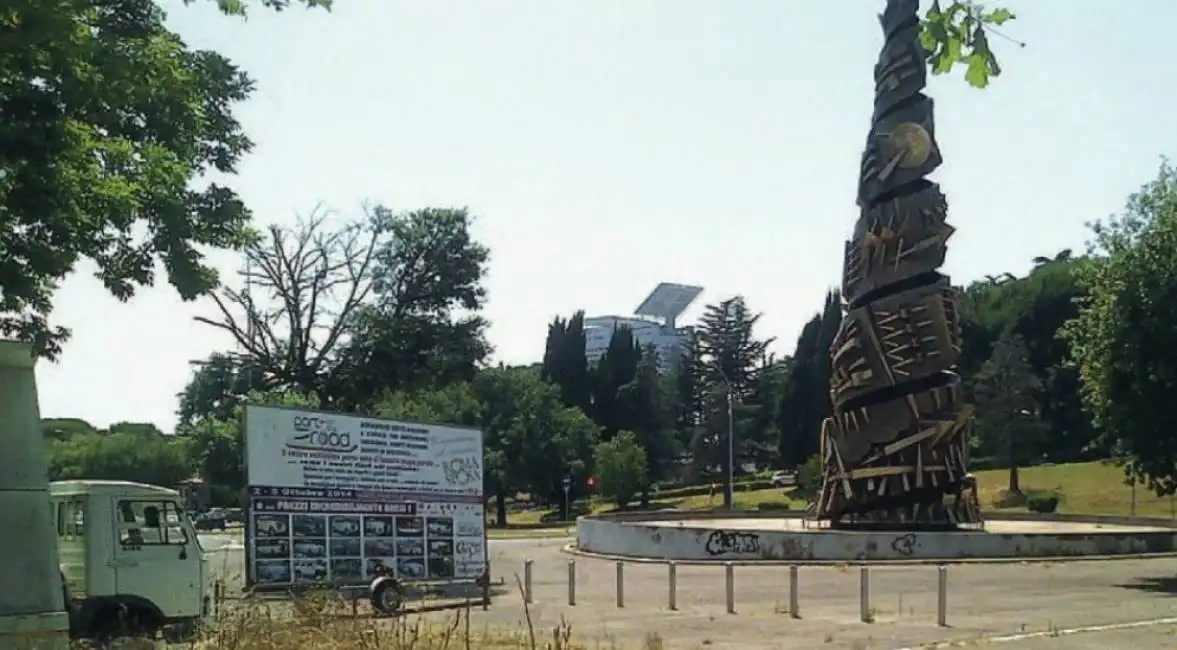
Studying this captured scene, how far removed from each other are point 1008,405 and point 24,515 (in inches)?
3403

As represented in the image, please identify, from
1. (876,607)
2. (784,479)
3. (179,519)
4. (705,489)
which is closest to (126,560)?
(179,519)

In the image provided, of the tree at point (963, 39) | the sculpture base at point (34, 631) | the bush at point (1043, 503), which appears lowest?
the bush at point (1043, 503)

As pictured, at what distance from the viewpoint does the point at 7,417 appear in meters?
6.64

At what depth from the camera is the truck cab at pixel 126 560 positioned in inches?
585

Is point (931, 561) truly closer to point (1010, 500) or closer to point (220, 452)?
point (220, 452)

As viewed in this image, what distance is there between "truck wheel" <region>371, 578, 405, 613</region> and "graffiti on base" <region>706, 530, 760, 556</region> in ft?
54.4

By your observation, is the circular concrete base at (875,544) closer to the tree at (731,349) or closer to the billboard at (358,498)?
the billboard at (358,498)

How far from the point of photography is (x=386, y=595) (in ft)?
66.2

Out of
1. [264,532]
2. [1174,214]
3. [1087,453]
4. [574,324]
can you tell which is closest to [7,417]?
[264,532]

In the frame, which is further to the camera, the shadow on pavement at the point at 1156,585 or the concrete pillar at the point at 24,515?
the shadow on pavement at the point at 1156,585

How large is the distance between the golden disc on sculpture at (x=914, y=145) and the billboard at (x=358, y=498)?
60.2ft

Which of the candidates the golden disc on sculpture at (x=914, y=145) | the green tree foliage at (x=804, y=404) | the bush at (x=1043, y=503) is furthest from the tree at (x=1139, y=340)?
the green tree foliage at (x=804, y=404)

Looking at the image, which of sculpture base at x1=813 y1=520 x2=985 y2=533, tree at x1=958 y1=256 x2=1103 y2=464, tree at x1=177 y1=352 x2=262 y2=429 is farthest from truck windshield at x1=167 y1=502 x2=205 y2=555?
tree at x1=958 y1=256 x2=1103 y2=464

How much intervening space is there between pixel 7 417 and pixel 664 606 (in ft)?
52.9
